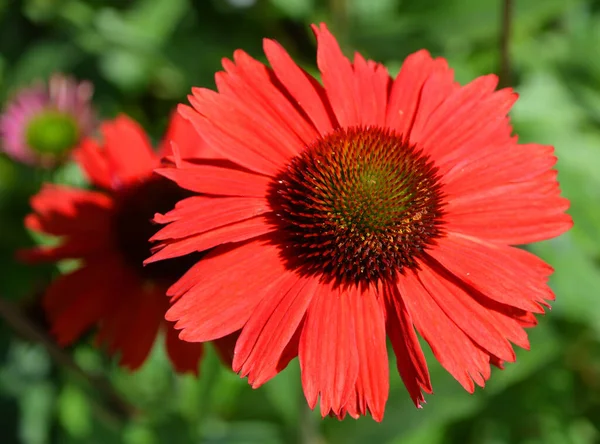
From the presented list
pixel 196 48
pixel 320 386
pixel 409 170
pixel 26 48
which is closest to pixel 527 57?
pixel 196 48

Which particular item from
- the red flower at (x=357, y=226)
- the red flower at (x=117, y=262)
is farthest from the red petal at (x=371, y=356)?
the red flower at (x=117, y=262)

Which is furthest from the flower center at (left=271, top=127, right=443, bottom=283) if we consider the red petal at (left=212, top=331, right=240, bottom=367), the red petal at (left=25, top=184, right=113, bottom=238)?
the red petal at (left=25, top=184, right=113, bottom=238)

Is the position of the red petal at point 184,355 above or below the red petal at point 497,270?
below

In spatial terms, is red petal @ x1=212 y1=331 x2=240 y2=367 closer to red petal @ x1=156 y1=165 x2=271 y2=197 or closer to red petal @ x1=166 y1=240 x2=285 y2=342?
red petal @ x1=166 y1=240 x2=285 y2=342

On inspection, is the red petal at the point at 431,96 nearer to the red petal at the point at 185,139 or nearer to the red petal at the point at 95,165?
the red petal at the point at 185,139

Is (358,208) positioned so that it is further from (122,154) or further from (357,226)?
(122,154)

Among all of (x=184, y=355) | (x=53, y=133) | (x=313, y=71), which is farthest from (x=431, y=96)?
(x=53, y=133)
